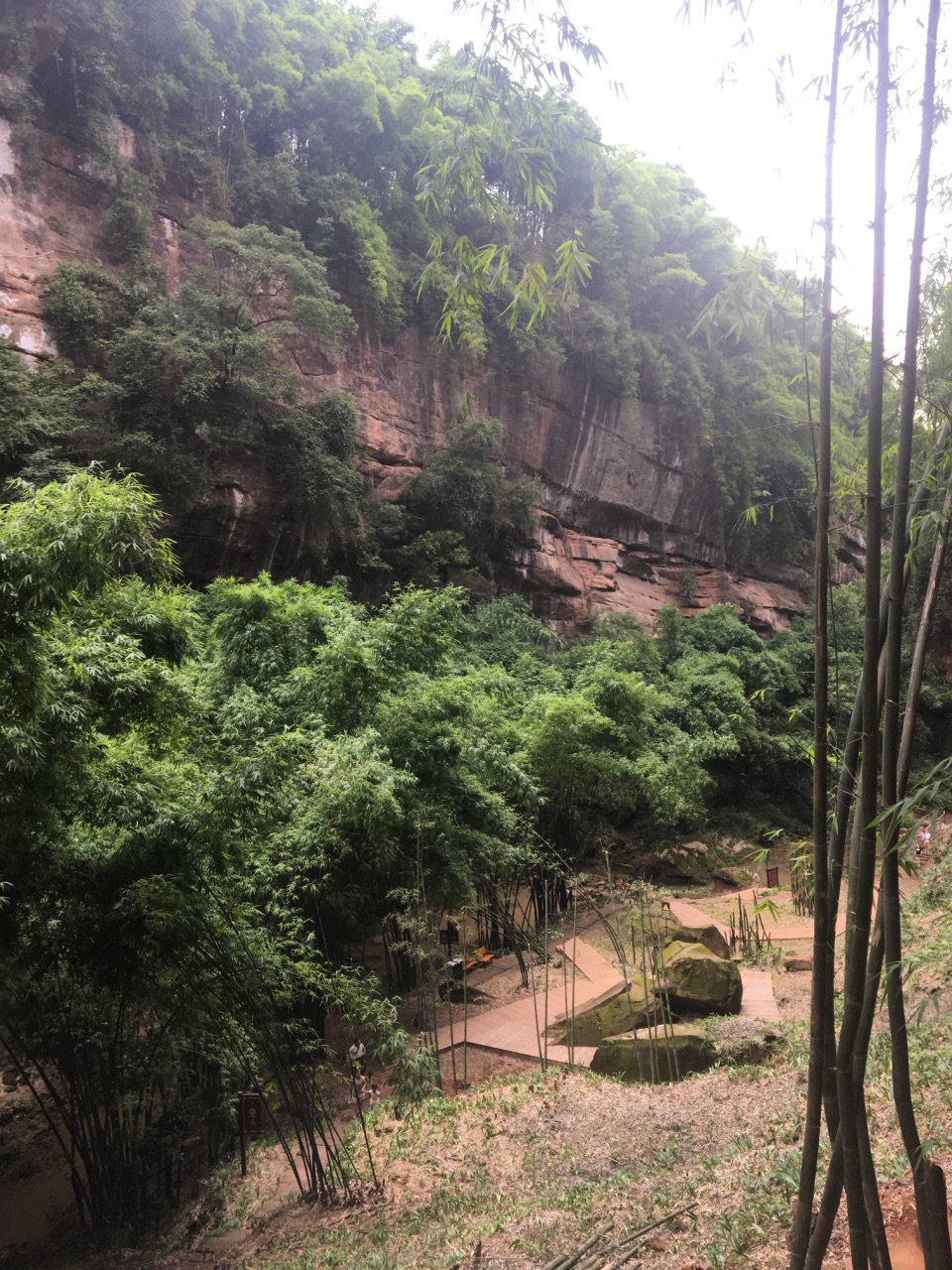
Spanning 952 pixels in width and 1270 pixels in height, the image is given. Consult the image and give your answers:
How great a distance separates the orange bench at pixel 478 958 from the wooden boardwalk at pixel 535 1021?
876mm

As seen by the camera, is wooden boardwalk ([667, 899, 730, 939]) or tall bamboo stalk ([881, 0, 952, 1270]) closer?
tall bamboo stalk ([881, 0, 952, 1270])

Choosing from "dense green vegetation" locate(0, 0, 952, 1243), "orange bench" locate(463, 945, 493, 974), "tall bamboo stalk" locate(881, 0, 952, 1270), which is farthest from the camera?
"orange bench" locate(463, 945, 493, 974)

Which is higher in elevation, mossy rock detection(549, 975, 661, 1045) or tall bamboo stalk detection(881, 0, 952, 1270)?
tall bamboo stalk detection(881, 0, 952, 1270)

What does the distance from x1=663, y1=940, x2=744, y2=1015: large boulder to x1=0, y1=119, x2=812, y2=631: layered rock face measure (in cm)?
871

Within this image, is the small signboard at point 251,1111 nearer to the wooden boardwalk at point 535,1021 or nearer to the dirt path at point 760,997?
the wooden boardwalk at point 535,1021

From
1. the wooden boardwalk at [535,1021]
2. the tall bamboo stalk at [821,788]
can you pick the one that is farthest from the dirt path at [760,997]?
the tall bamboo stalk at [821,788]

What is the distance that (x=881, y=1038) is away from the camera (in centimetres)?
427

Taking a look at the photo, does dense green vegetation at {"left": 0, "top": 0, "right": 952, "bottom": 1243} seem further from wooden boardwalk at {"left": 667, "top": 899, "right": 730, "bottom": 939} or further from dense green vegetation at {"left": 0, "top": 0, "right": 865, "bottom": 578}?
wooden boardwalk at {"left": 667, "top": 899, "right": 730, "bottom": 939}

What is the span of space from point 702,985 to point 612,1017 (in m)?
0.75

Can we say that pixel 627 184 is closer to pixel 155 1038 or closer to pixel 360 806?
pixel 360 806

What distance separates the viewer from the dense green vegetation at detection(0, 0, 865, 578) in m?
10.5

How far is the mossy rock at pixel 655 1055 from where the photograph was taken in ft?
16.4

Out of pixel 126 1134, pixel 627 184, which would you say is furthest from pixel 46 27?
pixel 126 1134

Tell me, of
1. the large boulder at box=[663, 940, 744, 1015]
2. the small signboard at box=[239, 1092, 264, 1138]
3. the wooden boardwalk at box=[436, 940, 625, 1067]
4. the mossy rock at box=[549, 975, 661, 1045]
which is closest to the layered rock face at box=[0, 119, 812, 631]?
the wooden boardwalk at box=[436, 940, 625, 1067]
